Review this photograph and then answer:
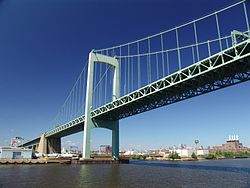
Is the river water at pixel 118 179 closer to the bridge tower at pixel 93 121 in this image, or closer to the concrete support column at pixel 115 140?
the bridge tower at pixel 93 121

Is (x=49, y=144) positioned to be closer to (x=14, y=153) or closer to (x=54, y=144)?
(x=54, y=144)

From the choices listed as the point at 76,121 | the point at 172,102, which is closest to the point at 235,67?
the point at 172,102

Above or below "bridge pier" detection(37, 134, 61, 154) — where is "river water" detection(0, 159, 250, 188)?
below

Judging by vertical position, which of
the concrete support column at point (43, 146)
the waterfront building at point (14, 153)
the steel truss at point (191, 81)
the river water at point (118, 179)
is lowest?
the river water at point (118, 179)

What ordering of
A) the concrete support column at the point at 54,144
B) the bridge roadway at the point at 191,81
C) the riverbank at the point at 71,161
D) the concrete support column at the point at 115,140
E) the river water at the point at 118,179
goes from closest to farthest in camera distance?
the river water at the point at 118,179, the bridge roadway at the point at 191,81, the riverbank at the point at 71,161, the concrete support column at the point at 115,140, the concrete support column at the point at 54,144

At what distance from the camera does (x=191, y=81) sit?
33.1 meters

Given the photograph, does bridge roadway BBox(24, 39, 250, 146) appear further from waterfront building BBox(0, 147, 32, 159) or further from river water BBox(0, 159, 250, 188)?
waterfront building BBox(0, 147, 32, 159)

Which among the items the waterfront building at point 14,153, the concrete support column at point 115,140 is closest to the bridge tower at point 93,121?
the concrete support column at point 115,140

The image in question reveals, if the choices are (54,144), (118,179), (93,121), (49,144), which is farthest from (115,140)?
(49,144)

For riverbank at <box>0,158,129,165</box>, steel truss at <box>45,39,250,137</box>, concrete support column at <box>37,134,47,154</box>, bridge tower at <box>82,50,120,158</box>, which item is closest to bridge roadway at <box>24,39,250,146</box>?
steel truss at <box>45,39,250,137</box>

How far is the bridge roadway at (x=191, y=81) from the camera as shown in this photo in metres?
27.5

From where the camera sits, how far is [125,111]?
1944 inches

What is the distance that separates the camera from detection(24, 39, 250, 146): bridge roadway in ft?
90.1

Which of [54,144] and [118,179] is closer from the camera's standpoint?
[118,179]
